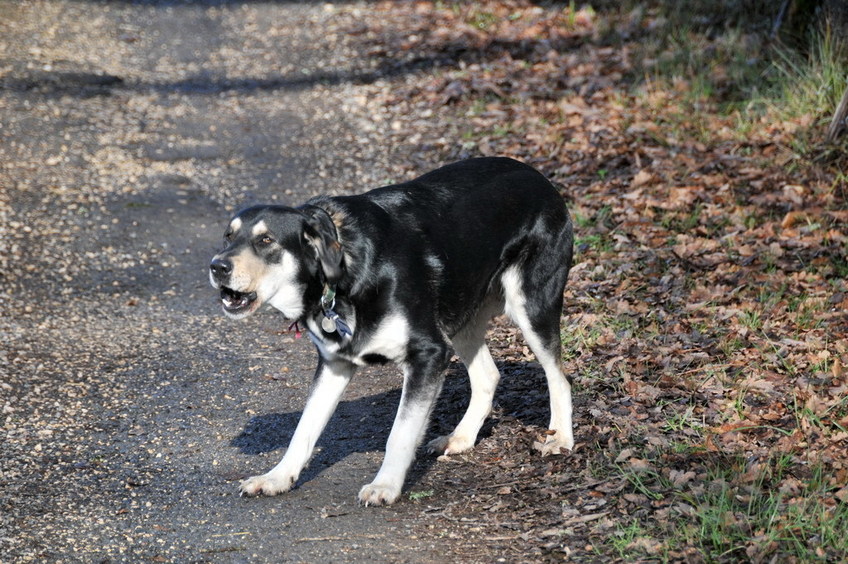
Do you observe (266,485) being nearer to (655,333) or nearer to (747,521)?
(747,521)

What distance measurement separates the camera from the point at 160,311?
24.5ft

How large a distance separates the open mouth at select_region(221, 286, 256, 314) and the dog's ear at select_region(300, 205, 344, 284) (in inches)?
13.5

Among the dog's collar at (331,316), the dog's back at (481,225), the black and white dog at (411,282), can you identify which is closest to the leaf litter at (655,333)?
the black and white dog at (411,282)

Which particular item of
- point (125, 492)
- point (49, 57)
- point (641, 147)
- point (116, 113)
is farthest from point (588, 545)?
point (49, 57)

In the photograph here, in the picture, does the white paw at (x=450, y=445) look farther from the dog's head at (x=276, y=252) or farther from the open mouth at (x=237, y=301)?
the open mouth at (x=237, y=301)

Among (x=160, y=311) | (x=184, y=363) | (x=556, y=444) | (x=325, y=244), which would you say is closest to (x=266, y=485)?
(x=325, y=244)

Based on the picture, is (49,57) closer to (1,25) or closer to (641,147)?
(1,25)

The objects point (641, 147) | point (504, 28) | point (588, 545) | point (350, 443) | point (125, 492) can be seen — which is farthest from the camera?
point (504, 28)

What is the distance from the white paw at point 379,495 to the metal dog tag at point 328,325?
30.7 inches

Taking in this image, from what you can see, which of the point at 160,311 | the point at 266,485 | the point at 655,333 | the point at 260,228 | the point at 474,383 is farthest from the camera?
the point at 160,311

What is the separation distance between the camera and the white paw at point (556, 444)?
5035 mm

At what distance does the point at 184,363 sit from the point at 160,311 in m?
0.96

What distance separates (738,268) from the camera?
7.05 meters

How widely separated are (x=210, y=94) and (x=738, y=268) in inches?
317
